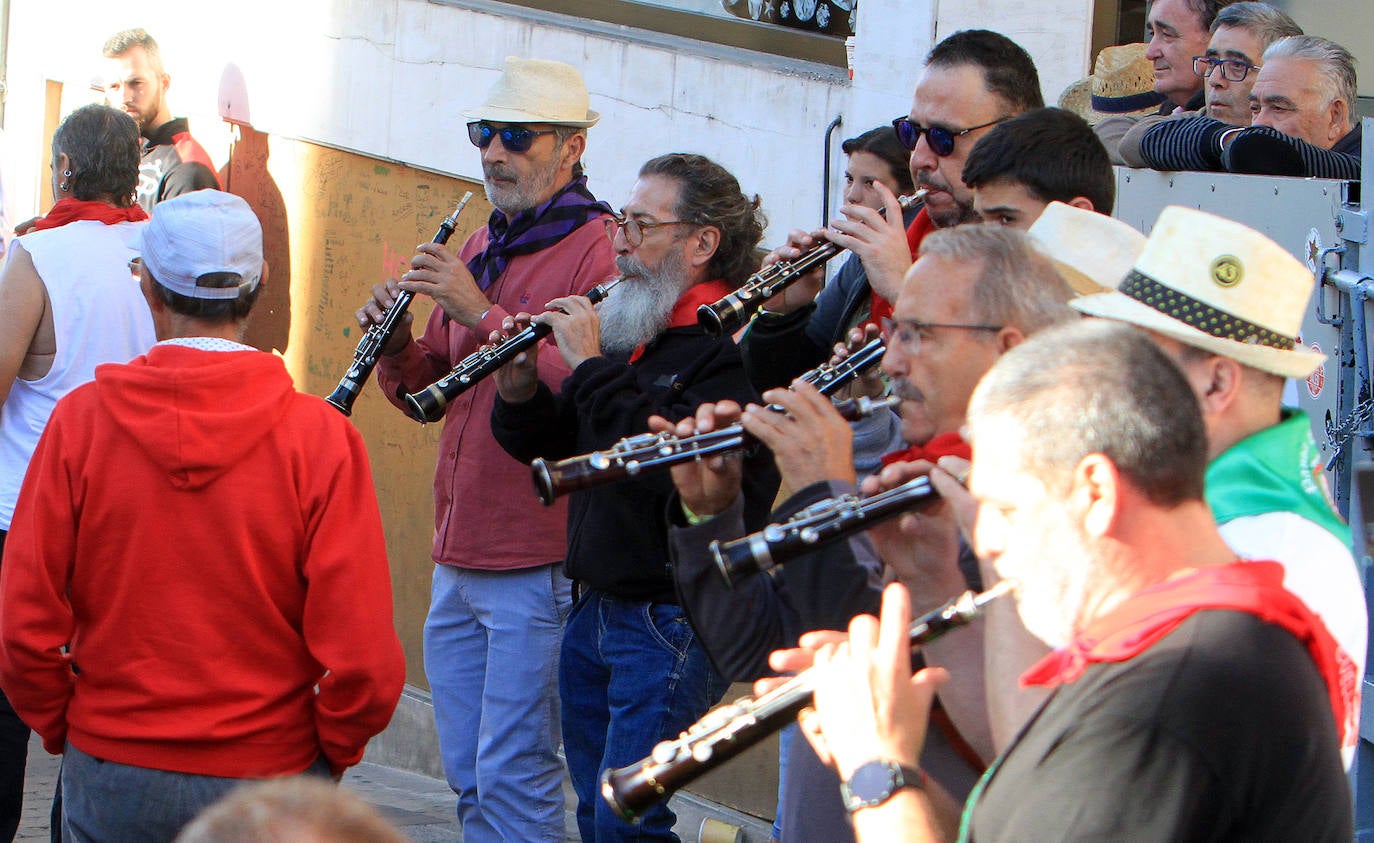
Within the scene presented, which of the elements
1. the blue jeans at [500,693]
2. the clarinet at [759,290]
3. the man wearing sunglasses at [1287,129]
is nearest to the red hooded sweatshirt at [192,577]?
the clarinet at [759,290]

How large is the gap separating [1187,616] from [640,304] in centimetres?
250

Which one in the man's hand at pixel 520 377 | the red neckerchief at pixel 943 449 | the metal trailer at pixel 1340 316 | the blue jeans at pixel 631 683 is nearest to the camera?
the red neckerchief at pixel 943 449

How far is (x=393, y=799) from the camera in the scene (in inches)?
243

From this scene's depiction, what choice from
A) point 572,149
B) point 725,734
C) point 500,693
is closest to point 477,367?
point 500,693

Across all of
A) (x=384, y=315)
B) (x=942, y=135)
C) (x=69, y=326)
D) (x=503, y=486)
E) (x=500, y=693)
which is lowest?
(x=500, y=693)

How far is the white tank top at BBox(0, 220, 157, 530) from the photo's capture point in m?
4.68

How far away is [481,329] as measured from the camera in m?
4.33

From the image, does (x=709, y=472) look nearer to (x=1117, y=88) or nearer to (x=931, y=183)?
(x=931, y=183)

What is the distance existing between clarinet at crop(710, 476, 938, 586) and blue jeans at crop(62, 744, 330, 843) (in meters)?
1.17

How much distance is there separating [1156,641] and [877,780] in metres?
0.36

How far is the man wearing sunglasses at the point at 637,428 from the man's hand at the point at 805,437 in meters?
0.50

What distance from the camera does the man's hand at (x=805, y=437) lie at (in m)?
2.83

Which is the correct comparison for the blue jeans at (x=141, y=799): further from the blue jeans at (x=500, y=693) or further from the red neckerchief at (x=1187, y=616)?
the red neckerchief at (x=1187, y=616)

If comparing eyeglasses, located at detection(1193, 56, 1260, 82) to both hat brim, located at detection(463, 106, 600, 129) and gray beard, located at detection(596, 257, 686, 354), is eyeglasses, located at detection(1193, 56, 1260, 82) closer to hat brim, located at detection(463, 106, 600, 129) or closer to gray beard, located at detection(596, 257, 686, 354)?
gray beard, located at detection(596, 257, 686, 354)
